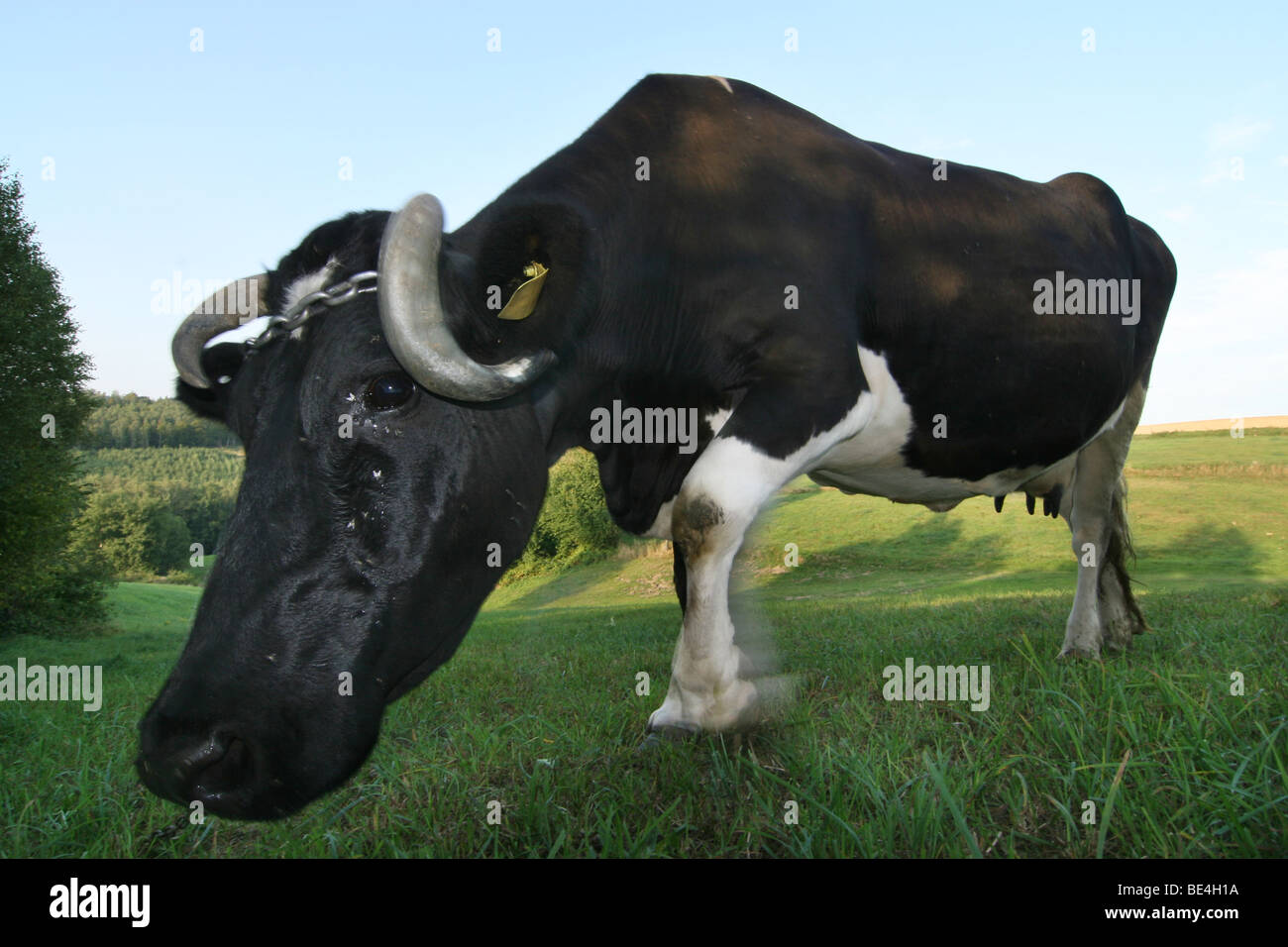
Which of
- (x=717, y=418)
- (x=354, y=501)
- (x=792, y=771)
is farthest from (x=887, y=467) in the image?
(x=354, y=501)

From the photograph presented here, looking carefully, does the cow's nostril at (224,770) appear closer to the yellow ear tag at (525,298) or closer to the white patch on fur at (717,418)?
the yellow ear tag at (525,298)

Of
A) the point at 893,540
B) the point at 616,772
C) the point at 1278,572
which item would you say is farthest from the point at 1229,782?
the point at 893,540

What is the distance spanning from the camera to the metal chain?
2.59 metres

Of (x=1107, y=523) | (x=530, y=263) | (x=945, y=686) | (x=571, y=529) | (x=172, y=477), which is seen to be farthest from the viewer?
(x=172, y=477)

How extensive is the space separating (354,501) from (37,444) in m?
31.0

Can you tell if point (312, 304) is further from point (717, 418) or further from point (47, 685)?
point (47, 685)

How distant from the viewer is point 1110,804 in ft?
7.44

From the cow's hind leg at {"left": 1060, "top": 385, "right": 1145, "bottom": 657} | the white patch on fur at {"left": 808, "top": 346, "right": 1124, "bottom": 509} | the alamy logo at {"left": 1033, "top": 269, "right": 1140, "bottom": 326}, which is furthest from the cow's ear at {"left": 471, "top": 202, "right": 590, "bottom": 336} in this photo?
the cow's hind leg at {"left": 1060, "top": 385, "right": 1145, "bottom": 657}

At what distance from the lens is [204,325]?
3.02 metres

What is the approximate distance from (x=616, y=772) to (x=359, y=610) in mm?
1290

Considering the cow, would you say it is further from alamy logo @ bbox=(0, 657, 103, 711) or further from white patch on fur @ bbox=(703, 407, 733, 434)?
alamy logo @ bbox=(0, 657, 103, 711)

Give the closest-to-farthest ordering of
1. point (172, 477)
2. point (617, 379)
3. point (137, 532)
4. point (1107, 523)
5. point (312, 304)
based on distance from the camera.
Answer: point (312, 304)
point (617, 379)
point (1107, 523)
point (137, 532)
point (172, 477)

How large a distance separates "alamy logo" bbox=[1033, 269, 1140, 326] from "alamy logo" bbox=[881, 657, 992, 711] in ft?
6.97

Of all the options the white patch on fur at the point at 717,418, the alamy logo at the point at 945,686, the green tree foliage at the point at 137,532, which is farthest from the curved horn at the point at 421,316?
the green tree foliage at the point at 137,532
